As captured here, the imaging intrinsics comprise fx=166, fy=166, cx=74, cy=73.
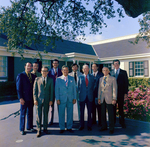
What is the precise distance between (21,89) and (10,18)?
3.71 m

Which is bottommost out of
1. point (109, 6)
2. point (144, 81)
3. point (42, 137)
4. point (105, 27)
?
point (42, 137)

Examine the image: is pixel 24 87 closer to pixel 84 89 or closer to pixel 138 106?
pixel 84 89

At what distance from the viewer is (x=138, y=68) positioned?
19391 millimetres

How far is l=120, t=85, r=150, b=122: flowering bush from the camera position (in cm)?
596

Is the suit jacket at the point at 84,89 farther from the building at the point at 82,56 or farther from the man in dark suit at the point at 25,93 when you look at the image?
the building at the point at 82,56

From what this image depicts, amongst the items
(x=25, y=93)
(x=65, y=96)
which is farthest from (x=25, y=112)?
(x=65, y=96)

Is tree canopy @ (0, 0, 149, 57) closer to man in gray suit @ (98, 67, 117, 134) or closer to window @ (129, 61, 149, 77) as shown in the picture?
man in gray suit @ (98, 67, 117, 134)

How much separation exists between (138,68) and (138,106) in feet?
46.8

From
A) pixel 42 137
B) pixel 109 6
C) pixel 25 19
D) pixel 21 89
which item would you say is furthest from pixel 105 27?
pixel 42 137

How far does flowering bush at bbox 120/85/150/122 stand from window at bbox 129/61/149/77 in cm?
1302

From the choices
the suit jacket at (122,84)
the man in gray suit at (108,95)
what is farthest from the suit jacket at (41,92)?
the suit jacket at (122,84)

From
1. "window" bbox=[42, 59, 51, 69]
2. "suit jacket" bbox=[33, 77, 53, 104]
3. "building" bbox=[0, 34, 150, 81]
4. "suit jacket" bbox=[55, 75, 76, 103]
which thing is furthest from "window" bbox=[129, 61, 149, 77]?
"suit jacket" bbox=[33, 77, 53, 104]

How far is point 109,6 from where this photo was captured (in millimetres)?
7137

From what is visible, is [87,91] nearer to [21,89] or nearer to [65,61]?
[21,89]
